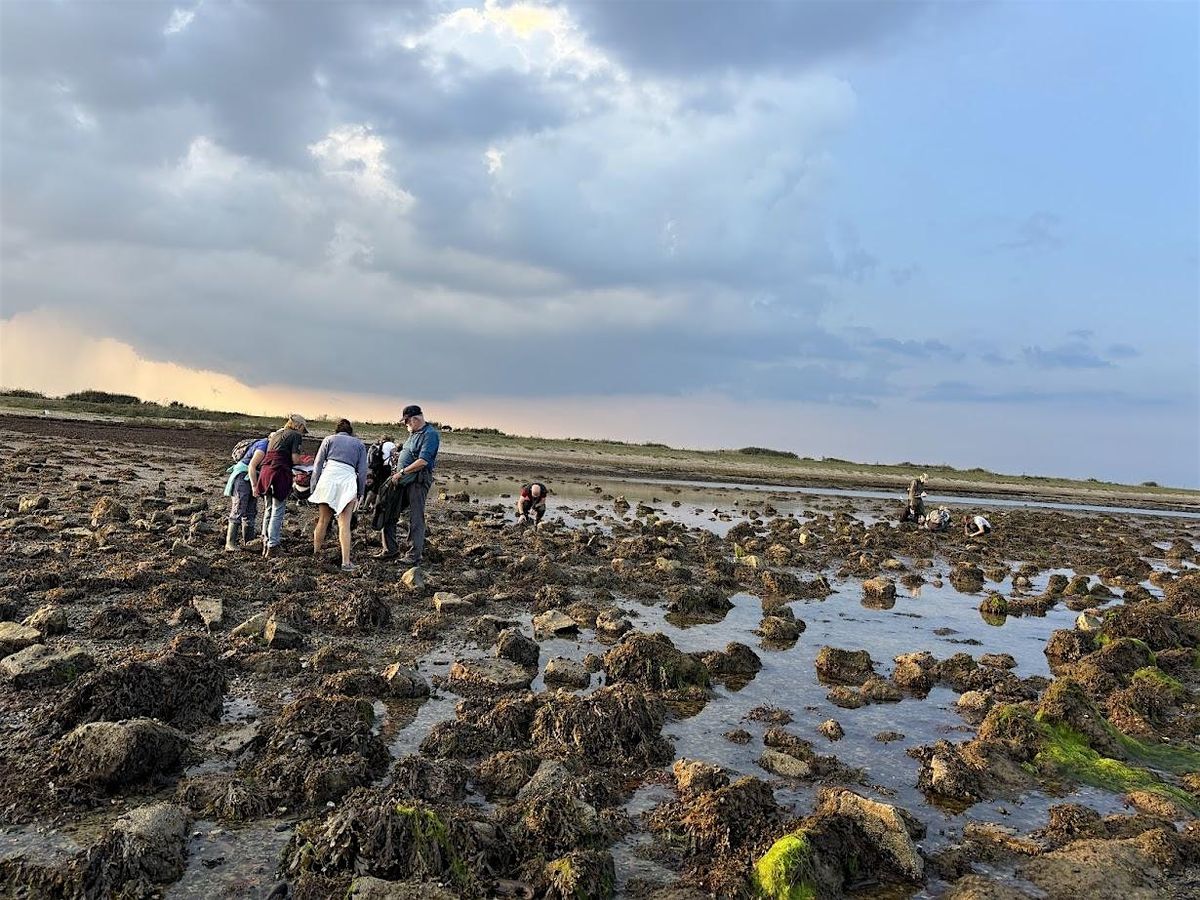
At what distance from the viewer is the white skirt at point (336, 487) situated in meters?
14.2

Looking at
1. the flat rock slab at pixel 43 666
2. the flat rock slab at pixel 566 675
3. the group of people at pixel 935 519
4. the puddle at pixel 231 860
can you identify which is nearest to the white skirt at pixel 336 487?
the flat rock slab at pixel 43 666

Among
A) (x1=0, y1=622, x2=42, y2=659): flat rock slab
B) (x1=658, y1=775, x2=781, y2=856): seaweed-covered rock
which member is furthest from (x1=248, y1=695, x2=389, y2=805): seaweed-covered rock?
(x1=0, y1=622, x2=42, y2=659): flat rock slab

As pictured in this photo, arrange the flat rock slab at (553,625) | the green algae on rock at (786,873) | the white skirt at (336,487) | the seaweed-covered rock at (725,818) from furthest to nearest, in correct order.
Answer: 1. the white skirt at (336,487)
2. the flat rock slab at (553,625)
3. the seaweed-covered rock at (725,818)
4. the green algae on rock at (786,873)

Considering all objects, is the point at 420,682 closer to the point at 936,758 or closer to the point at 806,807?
the point at 806,807

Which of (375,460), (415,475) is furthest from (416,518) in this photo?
(375,460)

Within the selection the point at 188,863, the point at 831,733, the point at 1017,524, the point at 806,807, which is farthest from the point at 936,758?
the point at 1017,524

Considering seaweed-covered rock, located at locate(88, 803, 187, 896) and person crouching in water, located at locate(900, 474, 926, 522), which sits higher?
A: person crouching in water, located at locate(900, 474, 926, 522)

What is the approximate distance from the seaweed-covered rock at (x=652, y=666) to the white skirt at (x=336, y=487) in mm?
6958

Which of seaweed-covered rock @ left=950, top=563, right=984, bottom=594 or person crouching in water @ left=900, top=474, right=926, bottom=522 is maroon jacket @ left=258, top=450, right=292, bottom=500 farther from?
person crouching in water @ left=900, top=474, right=926, bottom=522

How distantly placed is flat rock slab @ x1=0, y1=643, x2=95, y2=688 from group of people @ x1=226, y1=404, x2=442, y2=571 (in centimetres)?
620

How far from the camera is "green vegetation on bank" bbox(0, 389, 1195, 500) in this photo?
6056 cm

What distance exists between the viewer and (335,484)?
14250 mm

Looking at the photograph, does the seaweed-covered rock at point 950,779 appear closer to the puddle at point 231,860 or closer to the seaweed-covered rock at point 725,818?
the seaweed-covered rock at point 725,818

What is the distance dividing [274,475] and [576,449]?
58097mm
